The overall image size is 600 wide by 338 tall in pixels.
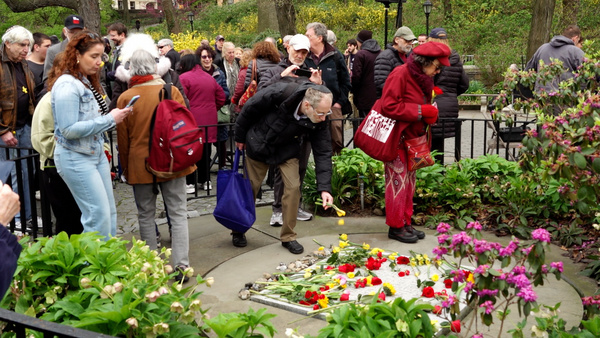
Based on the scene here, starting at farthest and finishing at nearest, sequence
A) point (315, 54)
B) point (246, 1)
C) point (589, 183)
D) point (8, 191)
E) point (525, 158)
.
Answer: point (246, 1), point (315, 54), point (525, 158), point (589, 183), point (8, 191)

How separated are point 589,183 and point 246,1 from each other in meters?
40.3

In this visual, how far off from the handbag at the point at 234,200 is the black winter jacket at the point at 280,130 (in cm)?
29

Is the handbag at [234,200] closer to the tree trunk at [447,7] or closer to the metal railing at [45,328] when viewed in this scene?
the metal railing at [45,328]

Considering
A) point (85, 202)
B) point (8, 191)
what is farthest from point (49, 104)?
point (8, 191)

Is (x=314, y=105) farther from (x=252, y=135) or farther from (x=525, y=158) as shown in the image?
(x=525, y=158)

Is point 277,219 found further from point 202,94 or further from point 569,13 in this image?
point 569,13

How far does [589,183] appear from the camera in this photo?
3.92 metres

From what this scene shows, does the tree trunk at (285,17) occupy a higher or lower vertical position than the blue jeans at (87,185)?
higher

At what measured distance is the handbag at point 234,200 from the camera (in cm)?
602

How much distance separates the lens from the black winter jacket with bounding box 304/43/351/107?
8469 millimetres

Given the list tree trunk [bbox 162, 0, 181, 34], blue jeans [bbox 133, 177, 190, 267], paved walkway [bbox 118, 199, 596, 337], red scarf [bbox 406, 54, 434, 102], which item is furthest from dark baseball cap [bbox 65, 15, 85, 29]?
tree trunk [bbox 162, 0, 181, 34]

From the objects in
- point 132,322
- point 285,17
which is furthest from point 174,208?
point 285,17

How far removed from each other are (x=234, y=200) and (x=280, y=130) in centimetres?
→ 75

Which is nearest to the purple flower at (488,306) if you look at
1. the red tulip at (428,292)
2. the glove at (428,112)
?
the red tulip at (428,292)
